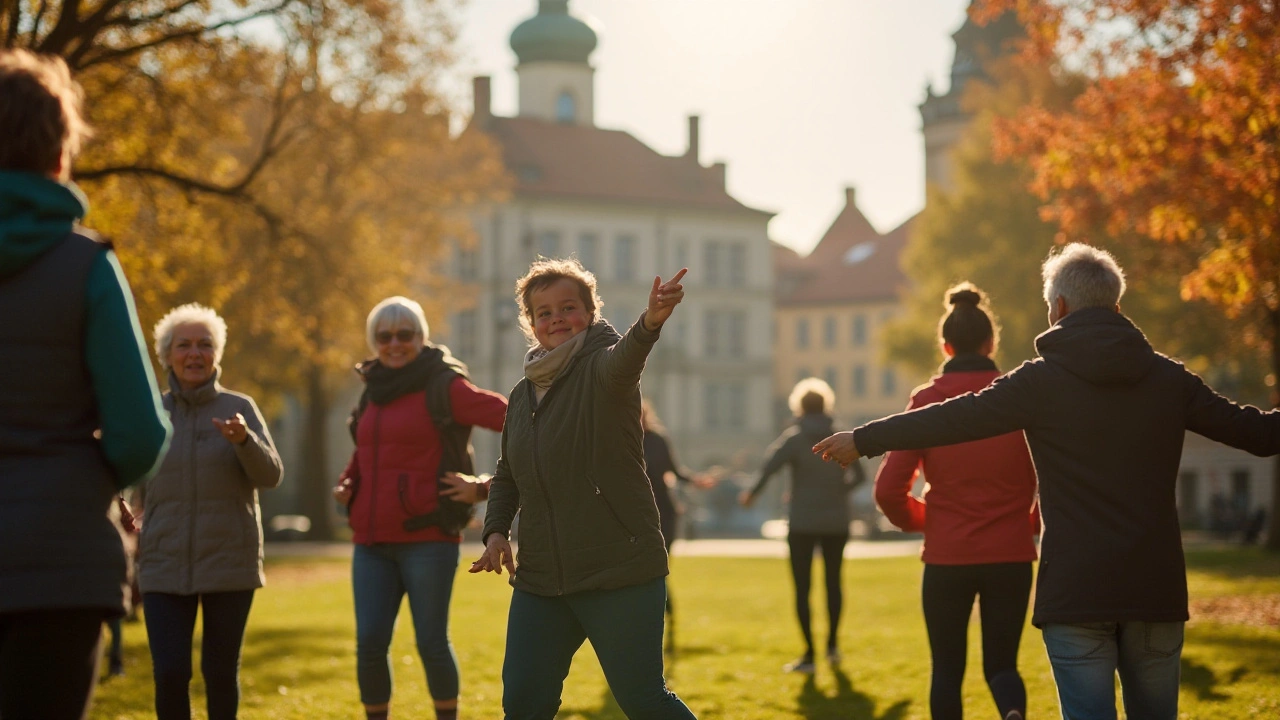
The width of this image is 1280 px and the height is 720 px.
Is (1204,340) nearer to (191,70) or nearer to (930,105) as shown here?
→ (191,70)

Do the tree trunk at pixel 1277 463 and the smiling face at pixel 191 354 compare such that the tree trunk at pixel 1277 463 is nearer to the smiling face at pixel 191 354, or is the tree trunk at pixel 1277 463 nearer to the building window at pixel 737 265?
the smiling face at pixel 191 354

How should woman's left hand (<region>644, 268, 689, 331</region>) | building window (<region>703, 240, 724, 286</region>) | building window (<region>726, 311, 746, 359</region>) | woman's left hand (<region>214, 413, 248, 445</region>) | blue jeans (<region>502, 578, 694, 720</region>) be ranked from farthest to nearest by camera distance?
building window (<region>726, 311, 746, 359</region>)
building window (<region>703, 240, 724, 286</region>)
woman's left hand (<region>214, 413, 248, 445</region>)
blue jeans (<region>502, 578, 694, 720</region>)
woman's left hand (<region>644, 268, 689, 331</region>)

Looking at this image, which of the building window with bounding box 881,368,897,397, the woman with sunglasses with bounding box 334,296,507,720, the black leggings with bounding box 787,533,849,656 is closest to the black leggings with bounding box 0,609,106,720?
the woman with sunglasses with bounding box 334,296,507,720

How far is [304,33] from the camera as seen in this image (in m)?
23.0

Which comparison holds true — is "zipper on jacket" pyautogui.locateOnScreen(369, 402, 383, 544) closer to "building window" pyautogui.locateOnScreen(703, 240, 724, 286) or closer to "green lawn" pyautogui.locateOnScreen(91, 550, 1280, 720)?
"green lawn" pyautogui.locateOnScreen(91, 550, 1280, 720)

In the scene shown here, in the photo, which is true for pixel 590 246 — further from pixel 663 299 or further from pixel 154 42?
pixel 663 299

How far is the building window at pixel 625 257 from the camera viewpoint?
263 ft

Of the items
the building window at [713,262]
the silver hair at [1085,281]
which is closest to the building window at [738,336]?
the building window at [713,262]

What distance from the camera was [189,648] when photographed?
707 centimetres

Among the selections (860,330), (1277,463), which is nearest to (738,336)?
(860,330)

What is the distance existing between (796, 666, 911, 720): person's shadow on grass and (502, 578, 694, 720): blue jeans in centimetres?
431

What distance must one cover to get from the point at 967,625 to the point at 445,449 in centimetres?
263

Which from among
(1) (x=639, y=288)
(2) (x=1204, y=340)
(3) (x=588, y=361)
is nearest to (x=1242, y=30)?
(3) (x=588, y=361)

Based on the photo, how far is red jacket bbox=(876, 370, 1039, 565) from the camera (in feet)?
23.0
